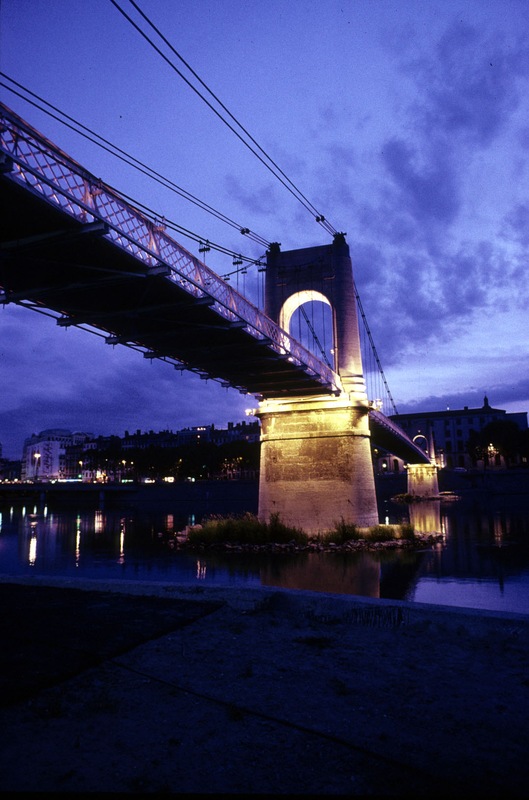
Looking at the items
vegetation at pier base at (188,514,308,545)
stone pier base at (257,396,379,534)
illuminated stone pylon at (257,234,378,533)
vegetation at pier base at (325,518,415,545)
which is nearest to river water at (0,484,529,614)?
vegetation at pier base at (325,518,415,545)

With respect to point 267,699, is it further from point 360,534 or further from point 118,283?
point 360,534

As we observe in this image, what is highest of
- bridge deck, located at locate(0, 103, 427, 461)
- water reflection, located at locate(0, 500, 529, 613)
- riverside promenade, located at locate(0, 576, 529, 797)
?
bridge deck, located at locate(0, 103, 427, 461)

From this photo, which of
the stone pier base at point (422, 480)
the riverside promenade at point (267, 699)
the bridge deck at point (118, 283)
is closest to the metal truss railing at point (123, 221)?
the bridge deck at point (118, 283)

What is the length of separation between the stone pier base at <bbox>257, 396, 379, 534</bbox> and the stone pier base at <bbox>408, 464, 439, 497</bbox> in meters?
60.6

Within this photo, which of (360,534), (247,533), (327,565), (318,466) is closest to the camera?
(327,565)

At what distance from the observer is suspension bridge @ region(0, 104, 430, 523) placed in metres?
11.6

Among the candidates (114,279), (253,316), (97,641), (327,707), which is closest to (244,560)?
(253,316)

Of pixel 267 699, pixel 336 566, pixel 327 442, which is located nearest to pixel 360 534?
pixel 327 442

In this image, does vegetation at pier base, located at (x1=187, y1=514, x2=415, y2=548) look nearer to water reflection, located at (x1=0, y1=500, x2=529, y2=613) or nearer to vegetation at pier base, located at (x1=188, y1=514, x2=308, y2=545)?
vegetation at pier base, located at (x1=188, y1=514, x2=308, y2=545)

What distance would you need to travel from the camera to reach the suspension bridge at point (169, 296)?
456 inches

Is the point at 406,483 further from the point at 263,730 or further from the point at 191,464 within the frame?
the point at 263,730

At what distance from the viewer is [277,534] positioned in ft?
88.3

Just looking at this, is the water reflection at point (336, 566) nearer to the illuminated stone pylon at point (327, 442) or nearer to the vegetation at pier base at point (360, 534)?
the vegetation at pier base at point (360, 534)

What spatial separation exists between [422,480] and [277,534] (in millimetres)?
65428
